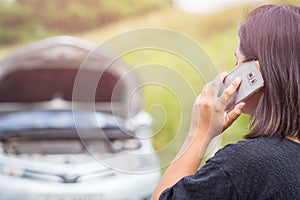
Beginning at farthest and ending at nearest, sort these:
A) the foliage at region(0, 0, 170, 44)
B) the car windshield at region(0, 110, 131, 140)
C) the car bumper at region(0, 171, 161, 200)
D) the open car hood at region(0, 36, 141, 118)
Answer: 1. the foliage at region(0, 0, 170, 44)
2. the open car hood at region(0, 36, 141, 118)
3. the car windshield at region(0, 110, 131, 140)
4. the car bumper at region(0, 171, 161, 200)

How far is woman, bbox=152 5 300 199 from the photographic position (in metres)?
0.88

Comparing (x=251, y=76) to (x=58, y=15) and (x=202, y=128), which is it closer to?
(x=202, y=128)

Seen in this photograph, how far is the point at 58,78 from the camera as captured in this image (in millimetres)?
4391

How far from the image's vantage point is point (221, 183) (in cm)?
88

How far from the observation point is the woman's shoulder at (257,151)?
897 mm

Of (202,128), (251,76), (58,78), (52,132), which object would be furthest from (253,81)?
(58,78)

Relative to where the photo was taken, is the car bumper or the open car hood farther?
the open car hood

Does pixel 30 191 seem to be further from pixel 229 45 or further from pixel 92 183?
pixel 229 45

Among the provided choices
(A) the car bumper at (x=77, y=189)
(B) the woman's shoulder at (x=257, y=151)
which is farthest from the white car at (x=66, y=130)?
(B) the woman's shoulder at (x=257, y=151)

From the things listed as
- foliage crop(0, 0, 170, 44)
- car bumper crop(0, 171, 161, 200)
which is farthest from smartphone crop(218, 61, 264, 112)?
foliage crop(0, 0, 170, 44)

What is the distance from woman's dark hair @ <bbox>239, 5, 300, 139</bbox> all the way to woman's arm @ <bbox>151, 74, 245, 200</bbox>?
0.17 feet

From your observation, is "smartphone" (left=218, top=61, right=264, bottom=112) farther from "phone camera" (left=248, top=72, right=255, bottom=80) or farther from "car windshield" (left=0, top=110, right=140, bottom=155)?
"car windshield" (left=0, top=110, right=140, bottom=155)

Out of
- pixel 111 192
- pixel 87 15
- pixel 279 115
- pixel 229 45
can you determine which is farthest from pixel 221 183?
pixel 87 15

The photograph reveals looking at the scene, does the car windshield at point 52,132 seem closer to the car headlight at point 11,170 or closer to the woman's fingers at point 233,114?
the car headlight at point 11,170
